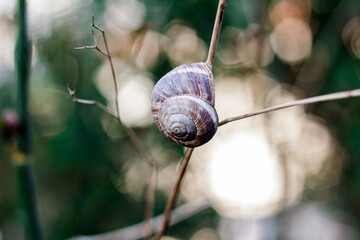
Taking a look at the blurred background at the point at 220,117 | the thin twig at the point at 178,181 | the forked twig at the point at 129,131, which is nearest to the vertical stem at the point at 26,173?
the forked twig at the point at 129,131

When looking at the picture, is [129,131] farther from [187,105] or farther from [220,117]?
[220,117]

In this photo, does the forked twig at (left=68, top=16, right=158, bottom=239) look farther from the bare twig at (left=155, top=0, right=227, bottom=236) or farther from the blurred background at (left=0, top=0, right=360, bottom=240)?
the blurred background at (left=0, top=0, right=360, bottom=240)

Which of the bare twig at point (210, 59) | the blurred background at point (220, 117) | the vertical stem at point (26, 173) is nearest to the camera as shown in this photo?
the bare twig at point (210, 59)

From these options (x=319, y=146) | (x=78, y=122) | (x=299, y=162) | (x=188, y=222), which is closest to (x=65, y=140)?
(x=78, y=122)

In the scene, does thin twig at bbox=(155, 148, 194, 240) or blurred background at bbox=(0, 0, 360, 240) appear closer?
thin twig at bbox=(155, 148, 194, 240)

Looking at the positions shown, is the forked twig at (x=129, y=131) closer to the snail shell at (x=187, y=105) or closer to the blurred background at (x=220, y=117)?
the snail shell at (x=187, y=105)

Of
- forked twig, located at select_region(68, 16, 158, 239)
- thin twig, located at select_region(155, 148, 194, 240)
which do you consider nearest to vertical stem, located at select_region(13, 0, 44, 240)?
forked twig, located at select_region(68, 16, 158, 239)
